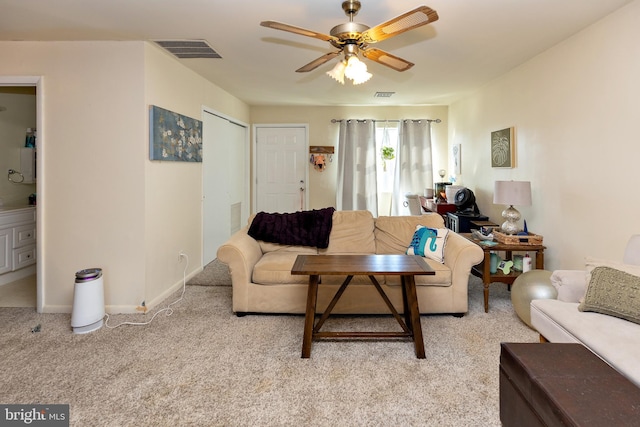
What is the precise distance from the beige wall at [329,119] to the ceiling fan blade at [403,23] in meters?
3.87

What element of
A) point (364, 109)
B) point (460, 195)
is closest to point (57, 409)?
point (460, 195)

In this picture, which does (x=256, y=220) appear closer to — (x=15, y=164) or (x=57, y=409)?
(x=57, y=409)

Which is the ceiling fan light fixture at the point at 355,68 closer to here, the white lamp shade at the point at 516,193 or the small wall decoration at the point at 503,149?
the white lamp shade at the point at 516,193

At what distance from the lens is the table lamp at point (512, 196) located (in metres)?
3.04

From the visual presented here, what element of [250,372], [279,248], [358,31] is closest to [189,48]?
[358,31]

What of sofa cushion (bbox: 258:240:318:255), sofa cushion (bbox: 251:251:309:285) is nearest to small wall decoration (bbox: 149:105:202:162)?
sofa cushion (bbox: 258:240:318:255)

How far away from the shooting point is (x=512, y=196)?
3.06 m

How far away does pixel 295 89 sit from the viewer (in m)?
4.64

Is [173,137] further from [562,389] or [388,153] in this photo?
[388,153]

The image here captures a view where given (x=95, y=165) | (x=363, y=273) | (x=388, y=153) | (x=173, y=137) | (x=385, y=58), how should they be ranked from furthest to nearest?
1. (x=388, y=153)
2. (x=173, y=137)
3. (x=95, y=165)
4. (x=385, y=58)
5. (x=363, y=273)

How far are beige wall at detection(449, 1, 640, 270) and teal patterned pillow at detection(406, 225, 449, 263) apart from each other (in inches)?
40.3

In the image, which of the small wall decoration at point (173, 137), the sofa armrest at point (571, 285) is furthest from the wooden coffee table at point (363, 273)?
the small wall decoration at point (173, 137)

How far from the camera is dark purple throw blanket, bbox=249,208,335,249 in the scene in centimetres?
328

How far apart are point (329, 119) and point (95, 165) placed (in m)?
3.84
